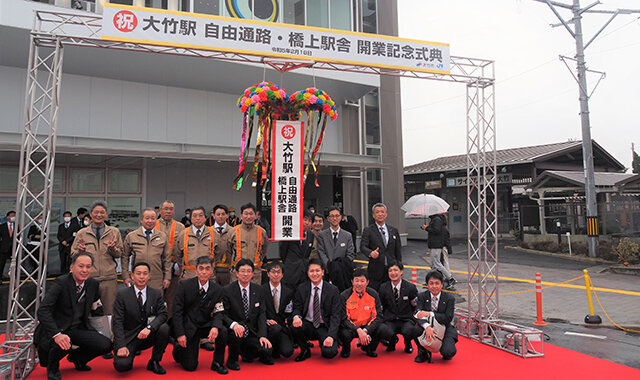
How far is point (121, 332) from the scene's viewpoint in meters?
4.21

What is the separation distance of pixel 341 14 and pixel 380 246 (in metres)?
10.1

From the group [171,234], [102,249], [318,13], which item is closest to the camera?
[102,249]

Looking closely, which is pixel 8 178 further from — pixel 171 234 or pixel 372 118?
pixel 372 118

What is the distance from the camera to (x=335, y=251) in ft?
19.4

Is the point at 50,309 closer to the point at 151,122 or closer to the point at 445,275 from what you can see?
the point at 445,275

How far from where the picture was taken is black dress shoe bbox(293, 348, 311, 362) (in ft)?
15.4

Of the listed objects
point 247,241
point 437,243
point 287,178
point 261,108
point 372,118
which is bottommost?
point 437,243

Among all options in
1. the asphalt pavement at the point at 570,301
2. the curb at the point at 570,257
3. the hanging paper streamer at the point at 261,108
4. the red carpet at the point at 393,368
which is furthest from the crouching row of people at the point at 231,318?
the curb at the point at 570,257

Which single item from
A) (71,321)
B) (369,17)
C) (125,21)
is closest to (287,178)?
(125,21)

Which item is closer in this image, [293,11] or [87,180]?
[87,180]

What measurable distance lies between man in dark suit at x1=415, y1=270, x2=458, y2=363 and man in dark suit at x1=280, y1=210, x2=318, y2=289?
4.97ft

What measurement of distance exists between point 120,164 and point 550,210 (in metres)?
14.2

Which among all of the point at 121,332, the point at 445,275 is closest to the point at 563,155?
the point at 445,275

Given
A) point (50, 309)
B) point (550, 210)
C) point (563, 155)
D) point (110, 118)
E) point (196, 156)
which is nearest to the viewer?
point (50, 309)
